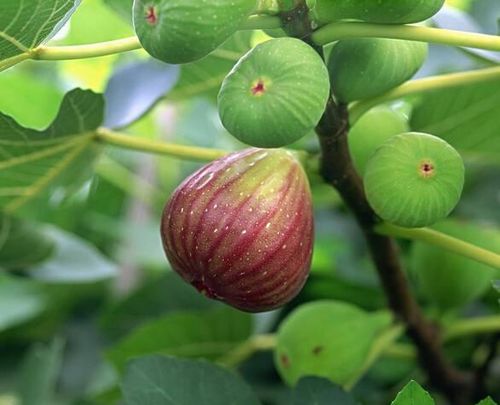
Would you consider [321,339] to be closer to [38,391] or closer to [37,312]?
[38,391]

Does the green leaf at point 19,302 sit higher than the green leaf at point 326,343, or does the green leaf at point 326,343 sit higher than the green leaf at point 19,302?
the green leaf at point 326,343

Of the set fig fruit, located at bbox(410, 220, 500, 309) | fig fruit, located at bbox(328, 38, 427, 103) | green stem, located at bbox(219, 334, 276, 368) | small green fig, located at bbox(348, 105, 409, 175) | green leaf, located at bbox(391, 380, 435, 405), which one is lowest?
green stem, located at bbox(219, 334, 276, 368)

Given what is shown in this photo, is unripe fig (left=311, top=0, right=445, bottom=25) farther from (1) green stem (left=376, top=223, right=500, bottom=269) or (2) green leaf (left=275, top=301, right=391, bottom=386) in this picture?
(2) green leaf (left=275, top=301, right=391, bottom=386)

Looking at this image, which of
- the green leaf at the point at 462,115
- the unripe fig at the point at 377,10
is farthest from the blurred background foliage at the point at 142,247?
the unripe fig at the point at 377,10

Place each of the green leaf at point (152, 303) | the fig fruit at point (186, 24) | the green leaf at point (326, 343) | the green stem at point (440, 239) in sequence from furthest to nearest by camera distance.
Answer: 1. the green leaf at point (152, 303)
2. the green leaf at point (326, 343)
3. the green stem at point (440, 239)
4. the fig fruit at point (186, 24)

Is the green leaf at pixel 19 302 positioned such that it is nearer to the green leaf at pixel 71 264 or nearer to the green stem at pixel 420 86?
the green leaf at pixel 71 264

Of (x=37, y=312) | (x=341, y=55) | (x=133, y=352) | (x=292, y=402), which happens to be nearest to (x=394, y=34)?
(x=341, y=55)

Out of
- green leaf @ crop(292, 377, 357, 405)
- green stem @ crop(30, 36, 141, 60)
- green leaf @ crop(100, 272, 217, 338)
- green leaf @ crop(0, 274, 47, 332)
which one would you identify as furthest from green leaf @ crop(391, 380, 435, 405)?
green leaf @ crop(0, 274, 47, 332)
